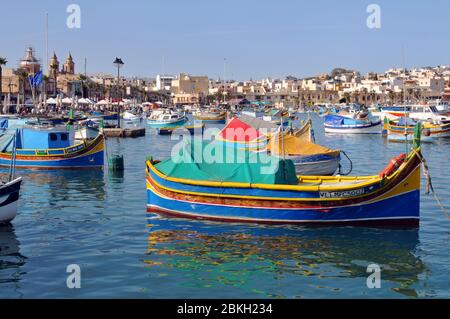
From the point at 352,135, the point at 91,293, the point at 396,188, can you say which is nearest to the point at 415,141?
the point at 396,188

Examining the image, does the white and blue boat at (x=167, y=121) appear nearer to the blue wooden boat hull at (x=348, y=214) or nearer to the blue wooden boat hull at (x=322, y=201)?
the blue wooden boat hull at (x=322, y=201)

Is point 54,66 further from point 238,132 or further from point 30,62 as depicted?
point 238,132

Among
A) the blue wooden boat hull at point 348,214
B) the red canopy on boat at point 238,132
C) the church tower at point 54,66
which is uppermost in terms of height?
the church tower at point 54,66

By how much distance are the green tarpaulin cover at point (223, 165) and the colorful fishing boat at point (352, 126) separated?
59737 mm

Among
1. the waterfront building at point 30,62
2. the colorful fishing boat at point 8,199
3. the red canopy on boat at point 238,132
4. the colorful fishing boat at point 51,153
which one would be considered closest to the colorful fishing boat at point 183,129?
the red canopy on boat at point 238,132

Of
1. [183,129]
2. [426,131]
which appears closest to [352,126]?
[426,131]

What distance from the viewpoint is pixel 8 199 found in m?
21.7

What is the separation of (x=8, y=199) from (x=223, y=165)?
25.1 ft

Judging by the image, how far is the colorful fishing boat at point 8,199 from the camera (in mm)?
21484

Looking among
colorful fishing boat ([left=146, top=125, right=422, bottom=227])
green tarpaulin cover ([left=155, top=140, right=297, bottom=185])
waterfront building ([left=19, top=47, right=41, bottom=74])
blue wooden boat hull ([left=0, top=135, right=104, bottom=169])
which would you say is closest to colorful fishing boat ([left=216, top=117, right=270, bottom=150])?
blue wooden boat hull ([left=0, top=135, right=104, bottom=169])

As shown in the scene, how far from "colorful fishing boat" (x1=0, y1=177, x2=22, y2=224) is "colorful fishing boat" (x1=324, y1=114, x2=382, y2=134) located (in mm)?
63982

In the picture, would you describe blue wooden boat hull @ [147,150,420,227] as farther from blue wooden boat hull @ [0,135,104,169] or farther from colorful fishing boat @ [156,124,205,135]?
colorful fishing boat @ [156,124,205,135]
